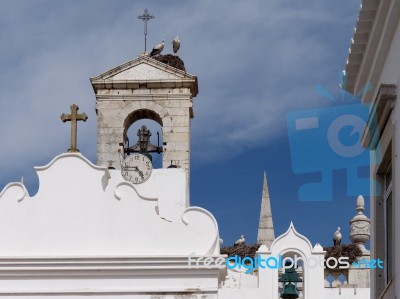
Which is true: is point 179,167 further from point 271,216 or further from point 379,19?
point 271,216

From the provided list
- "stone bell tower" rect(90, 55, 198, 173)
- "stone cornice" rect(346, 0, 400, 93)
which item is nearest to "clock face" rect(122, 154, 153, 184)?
"stone bell tower" rect(90, 55, 198, 173)

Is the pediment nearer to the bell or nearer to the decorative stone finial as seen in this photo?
the decorative stone finial

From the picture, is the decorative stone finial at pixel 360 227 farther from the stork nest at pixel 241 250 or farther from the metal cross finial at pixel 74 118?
the metal cross finial at pixel 74 118

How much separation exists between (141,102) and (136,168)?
5.81ft

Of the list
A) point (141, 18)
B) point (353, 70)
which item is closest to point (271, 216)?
point (141, 18)

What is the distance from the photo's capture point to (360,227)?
29062mm

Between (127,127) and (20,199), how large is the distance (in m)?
5.04

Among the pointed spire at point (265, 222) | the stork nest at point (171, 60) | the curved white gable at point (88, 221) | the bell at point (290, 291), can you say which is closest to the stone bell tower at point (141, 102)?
the stork nest at point (171, 60)

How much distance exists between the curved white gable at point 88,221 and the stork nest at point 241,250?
947 centimetres

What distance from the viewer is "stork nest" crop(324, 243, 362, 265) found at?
27.4m

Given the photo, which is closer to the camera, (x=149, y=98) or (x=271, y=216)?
(x=149, y=98)

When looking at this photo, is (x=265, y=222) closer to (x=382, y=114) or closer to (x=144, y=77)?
(x=144, y=77)

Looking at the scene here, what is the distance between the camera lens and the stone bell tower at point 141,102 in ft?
74.9

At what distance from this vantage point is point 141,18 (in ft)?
79.6
